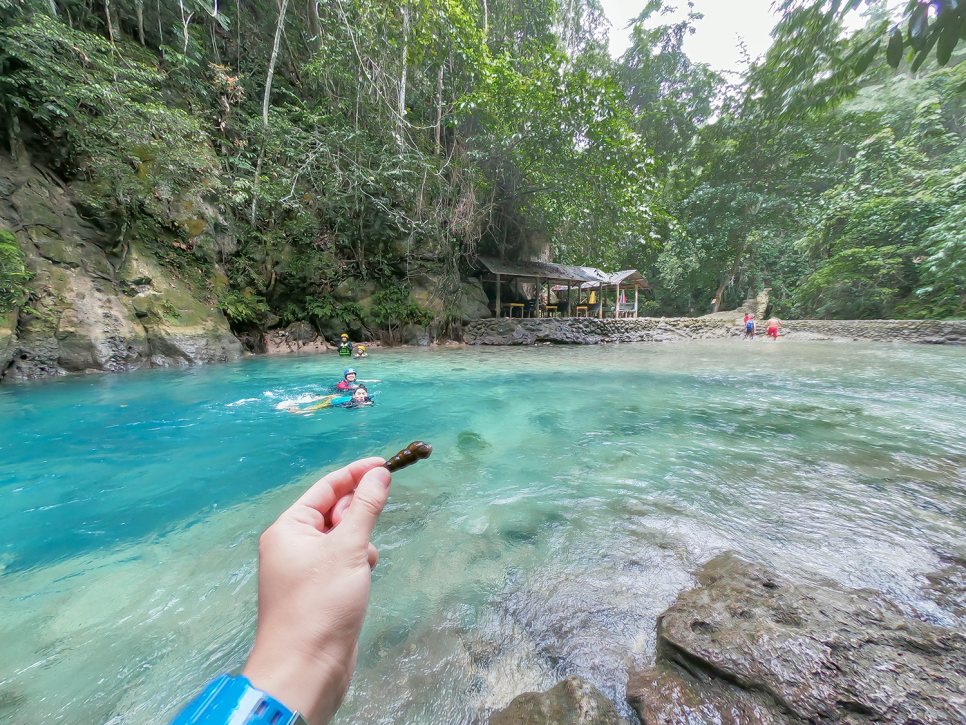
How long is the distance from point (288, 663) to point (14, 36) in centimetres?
1238

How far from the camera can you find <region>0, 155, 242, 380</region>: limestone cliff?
737 cm

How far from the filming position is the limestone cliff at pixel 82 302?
7367 mm

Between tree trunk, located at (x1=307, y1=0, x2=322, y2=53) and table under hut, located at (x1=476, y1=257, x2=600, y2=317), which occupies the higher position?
tree trunk, located at (x1=307, y1=0, x2=322, y2=53)

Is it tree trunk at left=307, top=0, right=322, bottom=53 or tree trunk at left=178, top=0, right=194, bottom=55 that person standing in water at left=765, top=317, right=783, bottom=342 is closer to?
tree trunk at left=307, top=0, right=322, bottom=53

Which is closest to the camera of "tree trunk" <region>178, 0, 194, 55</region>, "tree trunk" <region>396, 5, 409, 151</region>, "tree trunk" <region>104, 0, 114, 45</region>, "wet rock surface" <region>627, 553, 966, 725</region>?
"wet rock surface" <region>627, 553, 966, 725</region>

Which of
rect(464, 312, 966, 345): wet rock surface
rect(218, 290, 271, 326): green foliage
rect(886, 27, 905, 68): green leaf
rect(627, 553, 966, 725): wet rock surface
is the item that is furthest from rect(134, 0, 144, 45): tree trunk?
rect(627, 553, 966, 725): wet rock surface

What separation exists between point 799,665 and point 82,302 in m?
11.9

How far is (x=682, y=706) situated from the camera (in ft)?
3.92

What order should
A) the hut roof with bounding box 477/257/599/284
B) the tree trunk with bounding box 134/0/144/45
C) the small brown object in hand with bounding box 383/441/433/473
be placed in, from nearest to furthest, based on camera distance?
the small brown object in hand with bounding box 383/441/433/473 < the tree trunk with bounding box 134/0/144/45 < the hut roof with bounding box 477/257/599/284

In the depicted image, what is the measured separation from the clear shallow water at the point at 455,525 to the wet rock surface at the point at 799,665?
0.22 metres

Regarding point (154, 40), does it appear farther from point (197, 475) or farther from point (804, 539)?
point (804, 539)

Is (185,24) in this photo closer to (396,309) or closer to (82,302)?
(82,302)

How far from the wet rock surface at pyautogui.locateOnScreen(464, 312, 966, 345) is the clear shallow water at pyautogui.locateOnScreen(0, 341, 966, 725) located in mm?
11442

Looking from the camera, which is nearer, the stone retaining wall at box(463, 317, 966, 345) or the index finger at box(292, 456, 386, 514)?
the index finger at box(292, 456, 386, 514)
